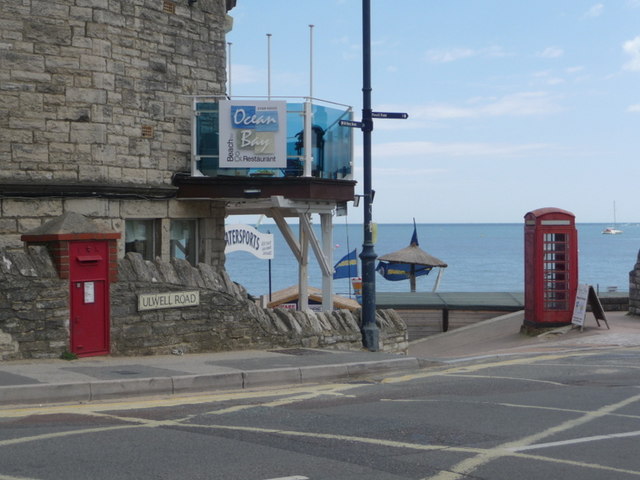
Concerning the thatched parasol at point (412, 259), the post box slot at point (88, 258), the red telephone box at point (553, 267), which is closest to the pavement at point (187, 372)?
the post box slot at point (88, 258)

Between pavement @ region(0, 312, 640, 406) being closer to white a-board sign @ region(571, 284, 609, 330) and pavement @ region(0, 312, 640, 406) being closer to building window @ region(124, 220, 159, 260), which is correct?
white a-board sign @ region(571, 284, 609, 330)

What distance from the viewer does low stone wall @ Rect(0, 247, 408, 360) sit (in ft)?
39.3

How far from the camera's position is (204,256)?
17.7 meters

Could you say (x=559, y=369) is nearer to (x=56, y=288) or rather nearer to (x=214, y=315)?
(x=214, y=315)

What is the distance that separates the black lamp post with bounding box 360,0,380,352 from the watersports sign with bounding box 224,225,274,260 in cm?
985

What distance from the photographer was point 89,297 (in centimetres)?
1269

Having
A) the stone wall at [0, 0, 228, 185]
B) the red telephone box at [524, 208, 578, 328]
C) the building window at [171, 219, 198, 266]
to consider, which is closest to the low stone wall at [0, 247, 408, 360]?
the stone wall at [0, 0, 228, 185]

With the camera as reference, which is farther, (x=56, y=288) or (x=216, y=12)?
(x=216, y=12)

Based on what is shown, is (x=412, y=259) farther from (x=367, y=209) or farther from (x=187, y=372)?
(x=187, y=372)

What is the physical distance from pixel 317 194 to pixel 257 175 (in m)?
1.23

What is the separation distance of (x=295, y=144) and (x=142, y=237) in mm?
3489

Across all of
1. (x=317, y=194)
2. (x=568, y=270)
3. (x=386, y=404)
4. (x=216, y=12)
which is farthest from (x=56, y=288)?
(x=568, y=270)

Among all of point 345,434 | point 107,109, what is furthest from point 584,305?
point 345,434

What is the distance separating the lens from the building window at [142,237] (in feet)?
53.6
